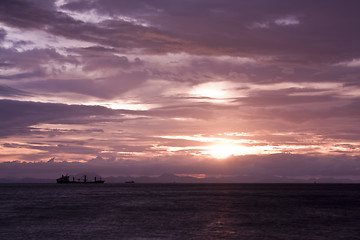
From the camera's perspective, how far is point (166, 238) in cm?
5334

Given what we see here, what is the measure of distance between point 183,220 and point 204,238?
20.0 metres

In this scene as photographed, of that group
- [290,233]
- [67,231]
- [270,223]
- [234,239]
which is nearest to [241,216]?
[270,223]

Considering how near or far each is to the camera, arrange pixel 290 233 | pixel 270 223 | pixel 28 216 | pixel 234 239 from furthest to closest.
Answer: pixel 28 216, pixel 270 223, pixel 290 233, pixel 234 239

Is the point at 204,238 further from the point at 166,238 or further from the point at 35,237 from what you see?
the point at 35,237

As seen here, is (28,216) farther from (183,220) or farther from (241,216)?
(241,216)

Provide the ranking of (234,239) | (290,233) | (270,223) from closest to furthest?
(234,239) < (290,233) < (270,223)

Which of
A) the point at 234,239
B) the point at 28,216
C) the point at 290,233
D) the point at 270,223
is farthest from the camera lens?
the point at 28,216

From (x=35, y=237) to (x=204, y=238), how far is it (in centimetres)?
2294

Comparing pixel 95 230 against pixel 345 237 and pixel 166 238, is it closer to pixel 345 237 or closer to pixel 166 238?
pixel 166 238

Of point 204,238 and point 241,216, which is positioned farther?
point 241,216

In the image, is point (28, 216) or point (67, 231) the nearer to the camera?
point (67, 231)

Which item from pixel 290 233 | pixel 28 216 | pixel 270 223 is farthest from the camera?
pixel 28 216

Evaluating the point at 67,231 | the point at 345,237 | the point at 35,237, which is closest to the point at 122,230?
the point at 67,231

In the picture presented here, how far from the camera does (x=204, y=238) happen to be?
53.5m
